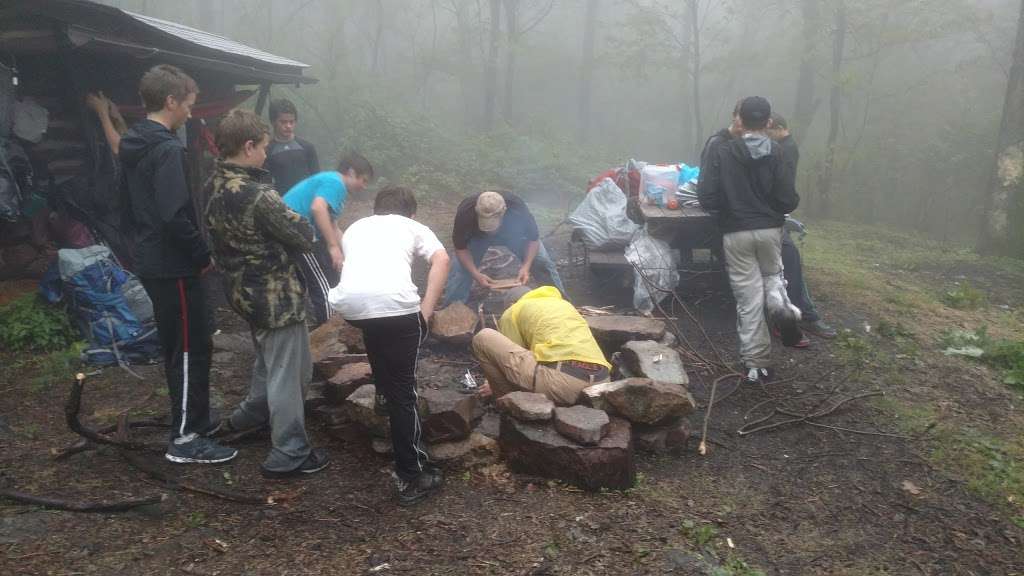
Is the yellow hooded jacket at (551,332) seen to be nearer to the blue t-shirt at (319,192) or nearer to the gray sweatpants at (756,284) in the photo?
the gray sweatpants at (756,284)

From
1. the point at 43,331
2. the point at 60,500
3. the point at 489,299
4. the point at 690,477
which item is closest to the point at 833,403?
the point at 690,477

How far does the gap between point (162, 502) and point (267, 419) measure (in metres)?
0.85

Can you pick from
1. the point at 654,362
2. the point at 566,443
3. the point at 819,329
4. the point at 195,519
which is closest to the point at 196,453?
the point at 195,519

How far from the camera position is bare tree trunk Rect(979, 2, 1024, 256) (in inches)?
404

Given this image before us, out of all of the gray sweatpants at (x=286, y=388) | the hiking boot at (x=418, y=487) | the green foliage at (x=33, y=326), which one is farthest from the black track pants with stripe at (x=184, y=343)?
the green foliage at (x=33, y=326)

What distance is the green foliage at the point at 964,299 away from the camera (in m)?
7.43

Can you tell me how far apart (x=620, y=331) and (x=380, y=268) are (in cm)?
250

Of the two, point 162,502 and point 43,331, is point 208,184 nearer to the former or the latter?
point 162,502

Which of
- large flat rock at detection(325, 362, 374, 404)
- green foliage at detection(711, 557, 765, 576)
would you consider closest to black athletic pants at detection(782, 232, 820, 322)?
green foliage at detection(711, 557, 765, 576)

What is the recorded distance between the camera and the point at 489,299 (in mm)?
6438

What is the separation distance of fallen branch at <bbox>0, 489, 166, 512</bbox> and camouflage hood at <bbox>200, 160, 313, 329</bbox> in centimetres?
100

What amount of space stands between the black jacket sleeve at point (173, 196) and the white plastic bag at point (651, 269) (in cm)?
426

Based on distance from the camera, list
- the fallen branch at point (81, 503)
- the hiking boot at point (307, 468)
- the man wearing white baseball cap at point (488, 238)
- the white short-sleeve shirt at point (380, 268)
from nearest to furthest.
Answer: the fallen branch at point (81, 503)
the white short-sleeve shirt at point (380, 268)
the hiking boot at point (307, 468)
the man wearing white baseball cap at point (488, 238)

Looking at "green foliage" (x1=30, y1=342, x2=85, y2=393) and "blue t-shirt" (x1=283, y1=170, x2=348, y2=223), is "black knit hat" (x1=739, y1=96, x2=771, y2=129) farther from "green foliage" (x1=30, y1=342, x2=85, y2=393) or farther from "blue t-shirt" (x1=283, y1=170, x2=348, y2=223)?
"green foliage" (x1=30, y1=342, x2=85, y2=393)
